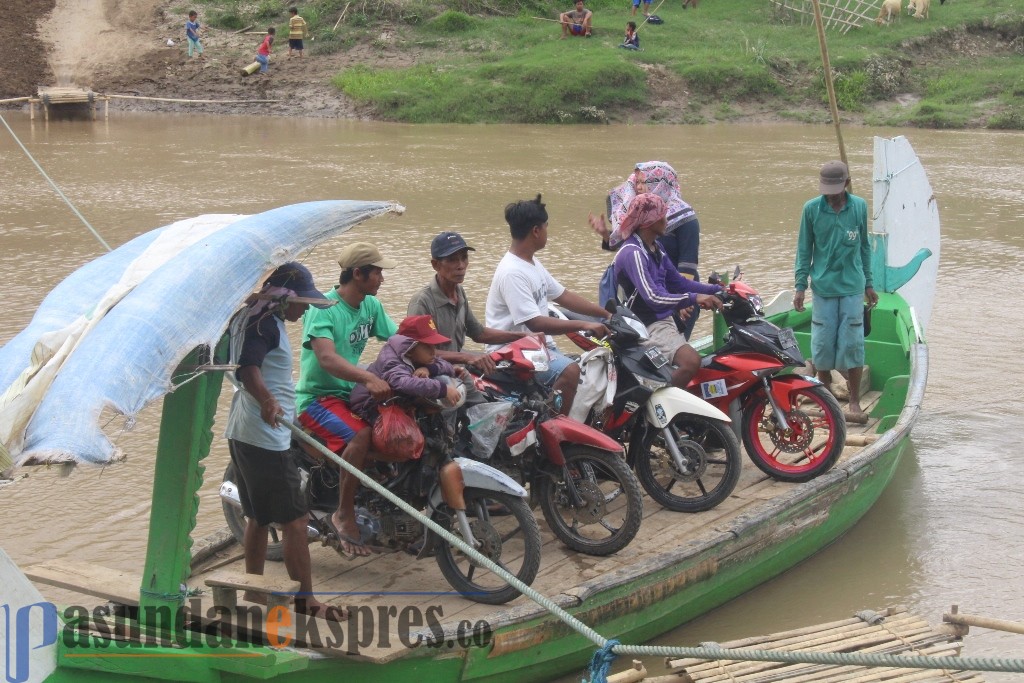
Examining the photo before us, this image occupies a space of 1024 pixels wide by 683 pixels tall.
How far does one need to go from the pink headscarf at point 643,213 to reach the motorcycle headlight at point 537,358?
1.12 metres

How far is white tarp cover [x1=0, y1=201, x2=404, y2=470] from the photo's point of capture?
321 centimetres

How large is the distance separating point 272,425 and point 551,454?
1.40m

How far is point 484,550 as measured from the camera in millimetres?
4961

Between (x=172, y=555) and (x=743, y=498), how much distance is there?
3.14m

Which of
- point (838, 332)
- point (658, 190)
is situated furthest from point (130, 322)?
point (838, 332)

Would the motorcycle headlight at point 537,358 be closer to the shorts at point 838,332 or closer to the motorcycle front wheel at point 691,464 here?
the motorcycle front wheel at point 691,464

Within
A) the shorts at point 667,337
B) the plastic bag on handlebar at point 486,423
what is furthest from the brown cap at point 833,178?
the plastic bag on handlebar at point 486,423

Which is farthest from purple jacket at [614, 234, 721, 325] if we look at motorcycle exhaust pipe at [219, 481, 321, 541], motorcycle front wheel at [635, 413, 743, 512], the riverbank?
the riverbank

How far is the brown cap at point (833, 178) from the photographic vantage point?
23.7ft

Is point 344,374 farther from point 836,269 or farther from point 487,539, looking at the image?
point 836,269

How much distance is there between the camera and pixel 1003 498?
7453mm

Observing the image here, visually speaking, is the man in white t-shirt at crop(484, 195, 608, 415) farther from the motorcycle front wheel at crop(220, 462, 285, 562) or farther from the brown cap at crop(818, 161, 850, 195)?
the brown cap at crop(818, 161, 850, 195)

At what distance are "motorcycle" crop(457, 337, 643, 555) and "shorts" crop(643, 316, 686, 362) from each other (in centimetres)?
94

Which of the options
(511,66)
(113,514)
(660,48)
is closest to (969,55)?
(660,48)
